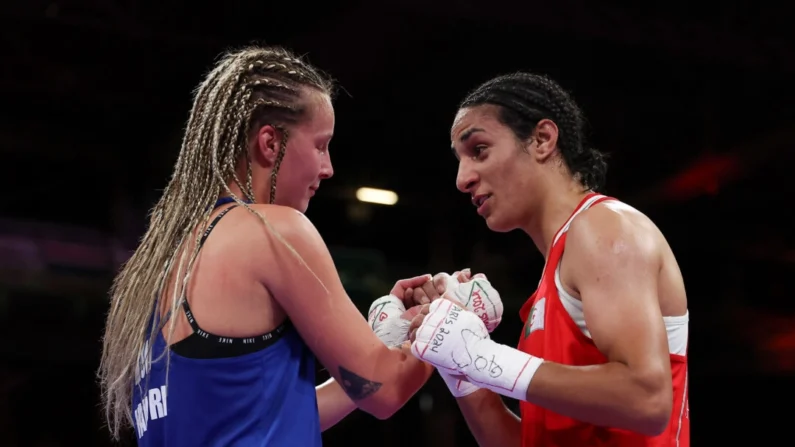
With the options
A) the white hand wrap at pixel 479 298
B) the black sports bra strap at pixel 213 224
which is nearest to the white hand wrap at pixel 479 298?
the white hand wrap at pixel 479 298

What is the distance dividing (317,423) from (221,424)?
0.21 metres

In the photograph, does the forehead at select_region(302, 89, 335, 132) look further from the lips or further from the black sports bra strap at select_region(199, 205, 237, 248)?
the lips

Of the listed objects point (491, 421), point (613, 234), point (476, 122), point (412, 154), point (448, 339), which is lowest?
point (491, 421)

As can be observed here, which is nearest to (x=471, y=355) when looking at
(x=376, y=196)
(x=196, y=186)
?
(x=196, y=186)

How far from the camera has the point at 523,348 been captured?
209 centimetres

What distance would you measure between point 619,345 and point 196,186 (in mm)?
977

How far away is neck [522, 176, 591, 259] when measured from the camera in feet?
7.13

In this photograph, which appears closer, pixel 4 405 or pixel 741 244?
pixel 4 405

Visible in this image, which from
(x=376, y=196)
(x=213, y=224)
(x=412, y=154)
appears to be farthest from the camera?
(x=376, y=196)

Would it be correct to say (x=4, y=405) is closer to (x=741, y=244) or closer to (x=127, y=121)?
(x=127, y=121)

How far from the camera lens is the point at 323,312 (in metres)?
1.66

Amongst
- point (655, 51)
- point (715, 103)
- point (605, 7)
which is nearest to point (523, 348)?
point (605, 7)

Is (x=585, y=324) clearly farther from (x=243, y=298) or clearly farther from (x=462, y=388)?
(x=243, y=298)

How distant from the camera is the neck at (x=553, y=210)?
2172mm
